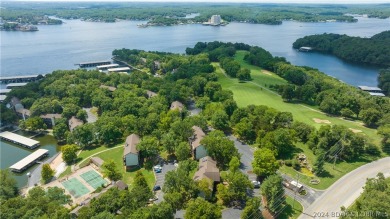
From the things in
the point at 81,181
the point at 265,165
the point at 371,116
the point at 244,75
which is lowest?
the point at 81,181

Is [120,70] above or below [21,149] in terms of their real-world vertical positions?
above

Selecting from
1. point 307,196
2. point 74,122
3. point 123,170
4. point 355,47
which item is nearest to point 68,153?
point 123,170

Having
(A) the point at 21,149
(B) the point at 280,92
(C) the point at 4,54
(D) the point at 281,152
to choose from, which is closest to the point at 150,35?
(C) the point at 4,54

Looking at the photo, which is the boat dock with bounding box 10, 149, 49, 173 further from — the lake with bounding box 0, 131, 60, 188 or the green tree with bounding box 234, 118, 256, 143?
the green tree with bounding box 234, 118, 256, 143

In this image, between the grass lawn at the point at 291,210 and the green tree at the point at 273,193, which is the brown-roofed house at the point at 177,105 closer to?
the green tree at the point at 273,193

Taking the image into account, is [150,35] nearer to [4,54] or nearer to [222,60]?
[4,54]

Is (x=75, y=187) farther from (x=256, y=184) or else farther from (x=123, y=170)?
(x=256, y=184)

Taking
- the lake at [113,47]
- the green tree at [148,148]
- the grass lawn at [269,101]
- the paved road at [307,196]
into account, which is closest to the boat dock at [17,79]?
the lake at [113,47]

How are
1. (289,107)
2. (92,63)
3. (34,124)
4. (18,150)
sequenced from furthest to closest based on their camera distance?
(92,63) → (289,107) → (34,124) → (18,150)
